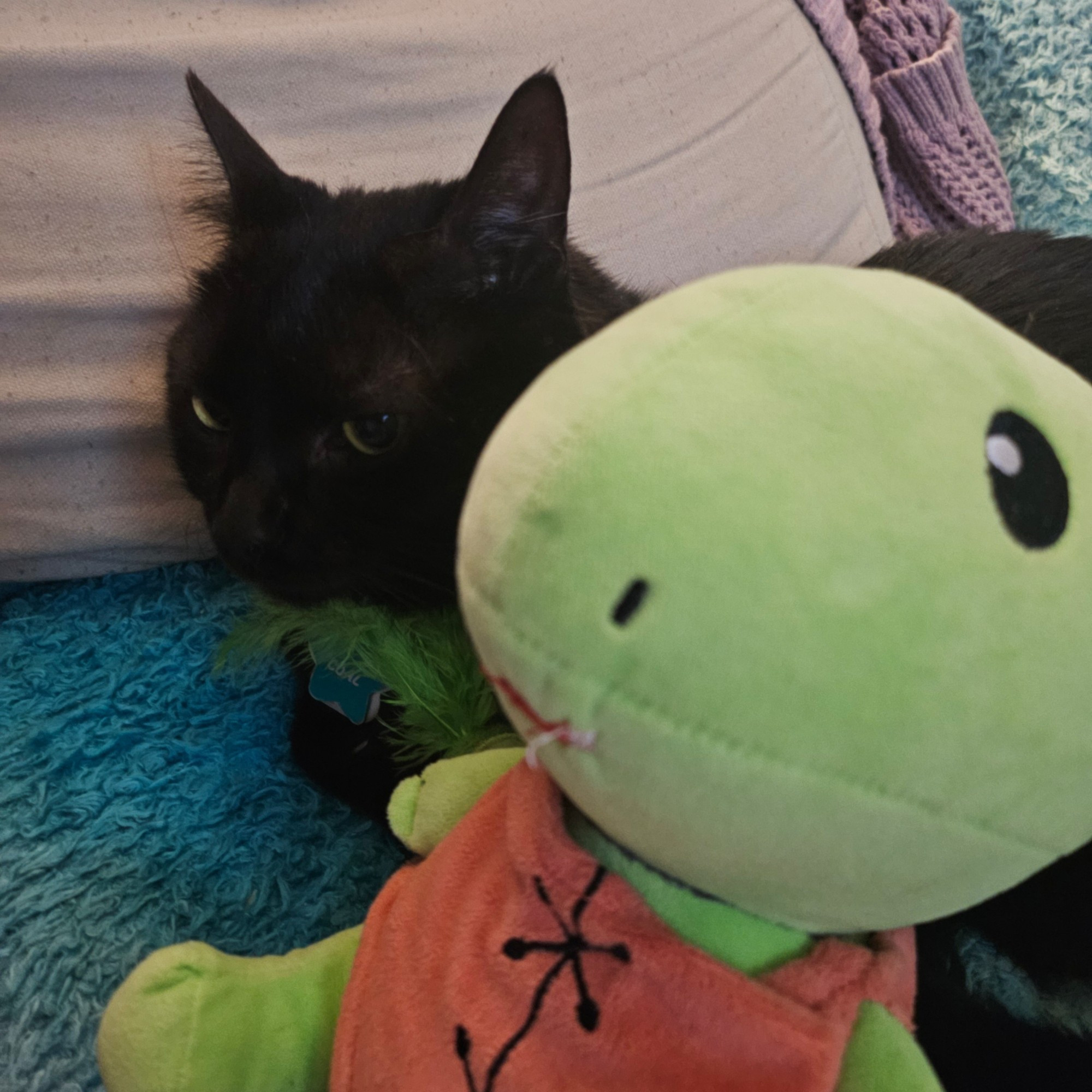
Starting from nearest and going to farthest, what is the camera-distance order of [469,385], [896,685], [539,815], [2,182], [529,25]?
[896,685], [539,815], [469,385], [2,182], [529,25]

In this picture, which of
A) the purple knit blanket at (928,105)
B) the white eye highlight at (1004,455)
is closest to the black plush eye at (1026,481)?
the white eye highlight at (1004,455)

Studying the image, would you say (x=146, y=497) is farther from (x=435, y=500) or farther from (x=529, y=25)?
(x=529, y=25)

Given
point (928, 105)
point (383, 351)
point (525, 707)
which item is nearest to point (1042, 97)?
point (928, 105)

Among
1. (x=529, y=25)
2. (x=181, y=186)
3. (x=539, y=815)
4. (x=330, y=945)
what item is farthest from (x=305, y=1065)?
(x=529, y=25)

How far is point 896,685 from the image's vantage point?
0.83 ft

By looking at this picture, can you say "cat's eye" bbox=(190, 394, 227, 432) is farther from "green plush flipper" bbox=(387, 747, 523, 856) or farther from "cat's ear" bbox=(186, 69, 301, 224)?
"green plush flipper" bbox=(387, 747, 523, 856)

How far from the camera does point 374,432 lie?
1.95ft

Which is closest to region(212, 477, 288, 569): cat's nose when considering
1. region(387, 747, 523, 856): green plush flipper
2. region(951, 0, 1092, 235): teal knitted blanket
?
region(387, 747, 523, 856): green plush flipper

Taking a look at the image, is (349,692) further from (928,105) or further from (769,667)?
(928,105)

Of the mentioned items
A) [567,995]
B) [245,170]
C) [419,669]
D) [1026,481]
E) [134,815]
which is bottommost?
[134,815]

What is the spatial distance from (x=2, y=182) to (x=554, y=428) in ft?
2.36

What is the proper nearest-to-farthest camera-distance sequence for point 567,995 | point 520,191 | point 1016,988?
point 567,995, point 1016,988, point 520,191

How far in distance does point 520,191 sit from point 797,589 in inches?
17.0

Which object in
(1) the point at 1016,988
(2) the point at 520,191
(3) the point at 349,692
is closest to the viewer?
(1) the point at 1016,988
